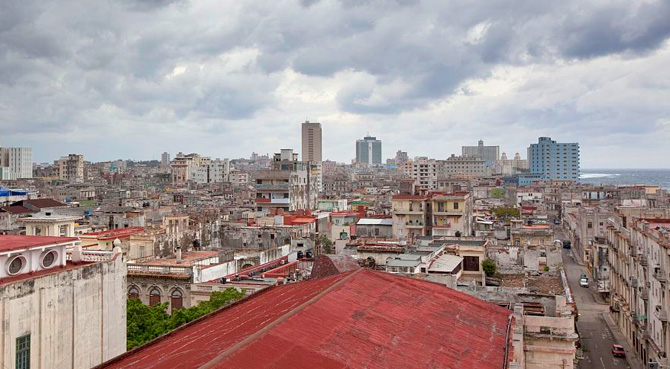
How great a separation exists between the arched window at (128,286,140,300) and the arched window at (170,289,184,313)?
2501 mm

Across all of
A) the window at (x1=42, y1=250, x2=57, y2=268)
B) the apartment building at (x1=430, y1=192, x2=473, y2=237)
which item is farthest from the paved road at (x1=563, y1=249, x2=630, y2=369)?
the window at (x1=42, y1=250, x2=57, y2=268)

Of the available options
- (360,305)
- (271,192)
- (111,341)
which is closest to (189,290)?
(111,341)

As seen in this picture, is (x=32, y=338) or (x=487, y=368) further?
(x=32, y=338)

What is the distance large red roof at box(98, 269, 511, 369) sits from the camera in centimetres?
1505

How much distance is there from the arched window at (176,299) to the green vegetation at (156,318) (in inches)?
230

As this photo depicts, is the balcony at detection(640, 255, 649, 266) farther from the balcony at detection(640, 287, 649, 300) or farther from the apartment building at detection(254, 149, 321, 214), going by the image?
the apartment building at detection(254, 149, 321, 214)

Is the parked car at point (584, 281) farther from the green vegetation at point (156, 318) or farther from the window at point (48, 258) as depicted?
the window at point (48, 258)

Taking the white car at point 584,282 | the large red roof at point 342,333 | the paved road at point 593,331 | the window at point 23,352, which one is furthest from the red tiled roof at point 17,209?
the large red roof at point 342,333

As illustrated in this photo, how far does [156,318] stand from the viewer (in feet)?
114

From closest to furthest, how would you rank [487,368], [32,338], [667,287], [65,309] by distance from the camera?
[487,368] → [32,338] → [65,309] → [667,287]

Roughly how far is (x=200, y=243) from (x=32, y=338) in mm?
46286

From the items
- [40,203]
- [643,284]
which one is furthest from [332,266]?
[40,203]

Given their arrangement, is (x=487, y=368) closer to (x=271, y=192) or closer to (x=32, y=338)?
(x=32, y=338)

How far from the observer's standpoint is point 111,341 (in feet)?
85.8
